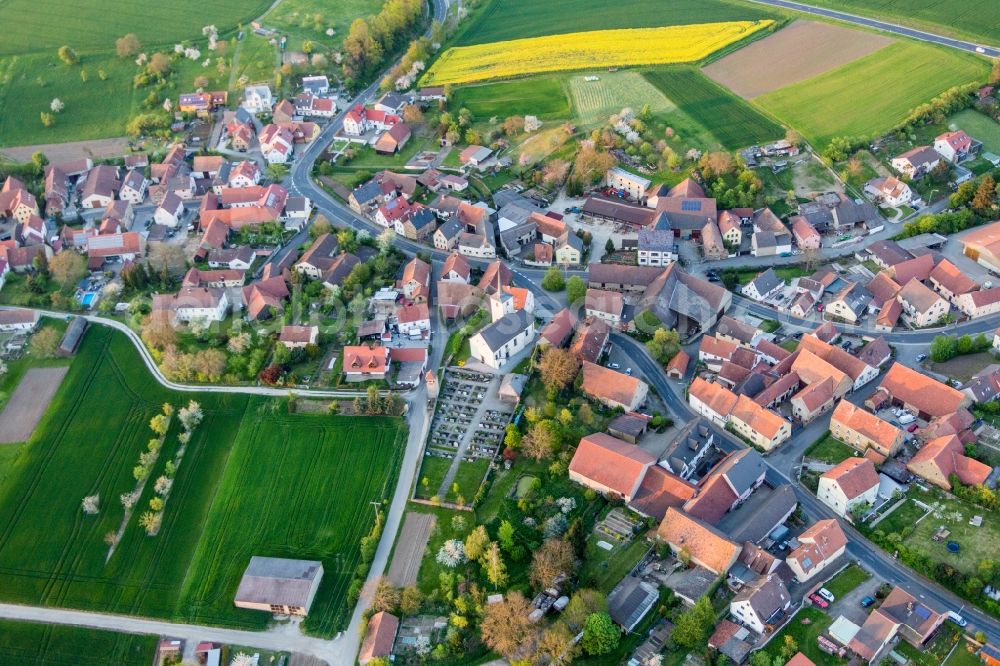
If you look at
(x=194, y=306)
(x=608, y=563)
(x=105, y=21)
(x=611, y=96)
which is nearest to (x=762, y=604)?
(x=608, y=563)

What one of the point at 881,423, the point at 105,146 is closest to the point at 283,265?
the point at 105,146

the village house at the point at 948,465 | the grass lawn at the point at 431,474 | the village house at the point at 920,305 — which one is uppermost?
the village house at the point at 920,305

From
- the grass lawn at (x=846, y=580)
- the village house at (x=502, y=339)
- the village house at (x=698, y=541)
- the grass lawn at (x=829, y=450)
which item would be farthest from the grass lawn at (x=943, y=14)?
the village house at (x=698, y=541)

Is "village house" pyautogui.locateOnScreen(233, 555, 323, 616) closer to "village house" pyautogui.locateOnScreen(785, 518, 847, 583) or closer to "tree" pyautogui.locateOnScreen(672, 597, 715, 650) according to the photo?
"tree" pyautogui.locateOnScreen(672, 597, 715, 650)

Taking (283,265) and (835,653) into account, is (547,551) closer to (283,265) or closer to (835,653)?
(835,653)

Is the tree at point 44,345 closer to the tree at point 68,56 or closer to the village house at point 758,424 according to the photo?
the village house at point 758,424

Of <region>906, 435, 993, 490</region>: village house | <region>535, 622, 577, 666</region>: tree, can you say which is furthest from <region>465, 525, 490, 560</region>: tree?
<region>906, 435, 993, 490</region>: village house

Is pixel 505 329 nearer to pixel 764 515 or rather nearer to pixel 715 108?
pixel 764 515

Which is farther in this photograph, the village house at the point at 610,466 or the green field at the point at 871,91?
the green field at the point at 871,91
